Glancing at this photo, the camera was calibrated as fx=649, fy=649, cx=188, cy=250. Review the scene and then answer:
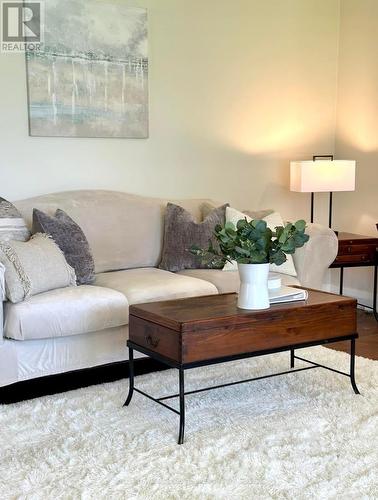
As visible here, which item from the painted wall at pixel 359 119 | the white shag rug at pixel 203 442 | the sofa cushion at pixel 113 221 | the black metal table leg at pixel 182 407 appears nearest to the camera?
the white shag rug at pixel 203 442

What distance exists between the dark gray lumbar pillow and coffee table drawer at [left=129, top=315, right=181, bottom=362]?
75cm

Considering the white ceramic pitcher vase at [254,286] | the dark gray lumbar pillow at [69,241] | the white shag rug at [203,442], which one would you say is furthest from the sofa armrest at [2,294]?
the white ceramic pitcher vase at [254,286]

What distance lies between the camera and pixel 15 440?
2.69 metres

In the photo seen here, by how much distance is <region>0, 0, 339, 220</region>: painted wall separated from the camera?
169 inches

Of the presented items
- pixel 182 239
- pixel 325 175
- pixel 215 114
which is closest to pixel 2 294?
pixel 182 239

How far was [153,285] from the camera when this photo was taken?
11.8 ft

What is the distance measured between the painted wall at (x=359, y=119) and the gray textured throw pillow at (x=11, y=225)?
287 centimetres

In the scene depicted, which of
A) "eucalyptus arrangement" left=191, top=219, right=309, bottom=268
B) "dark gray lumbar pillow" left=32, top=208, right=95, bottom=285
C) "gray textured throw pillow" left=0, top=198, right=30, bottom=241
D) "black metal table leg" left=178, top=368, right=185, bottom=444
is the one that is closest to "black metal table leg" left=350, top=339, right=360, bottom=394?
"eucalyptus arrangement" left=191, top=219, right=309, bottom=268

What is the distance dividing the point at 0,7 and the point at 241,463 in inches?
122

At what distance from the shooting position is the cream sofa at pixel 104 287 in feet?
10.2

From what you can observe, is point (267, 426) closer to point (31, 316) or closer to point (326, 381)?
point (326, 381)

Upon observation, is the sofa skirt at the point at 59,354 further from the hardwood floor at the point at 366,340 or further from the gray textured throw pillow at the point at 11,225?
the hardwood floor at the point at 366,340

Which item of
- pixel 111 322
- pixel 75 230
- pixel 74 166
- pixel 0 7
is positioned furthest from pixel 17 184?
pixel 111 322

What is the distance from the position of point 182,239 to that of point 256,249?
133 centimetres
